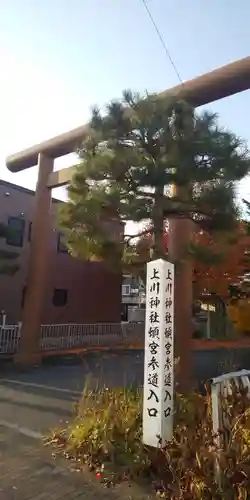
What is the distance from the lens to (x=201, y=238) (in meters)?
7.79

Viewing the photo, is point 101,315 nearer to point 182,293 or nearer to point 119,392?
point 182,293

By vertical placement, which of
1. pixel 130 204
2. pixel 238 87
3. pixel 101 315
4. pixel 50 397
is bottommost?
pixel 50 397

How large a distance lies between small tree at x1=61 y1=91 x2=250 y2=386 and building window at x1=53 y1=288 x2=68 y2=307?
999 cm

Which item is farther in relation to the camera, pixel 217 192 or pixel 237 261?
pixel 237 261

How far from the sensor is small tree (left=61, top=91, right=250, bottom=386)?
16.5 feet

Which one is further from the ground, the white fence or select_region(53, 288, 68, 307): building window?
select_region(53, 288, 68, 307): building window

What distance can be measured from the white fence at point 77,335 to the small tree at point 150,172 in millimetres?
7299

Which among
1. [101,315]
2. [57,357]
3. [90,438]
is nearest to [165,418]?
[90,438]

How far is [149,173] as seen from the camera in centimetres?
496

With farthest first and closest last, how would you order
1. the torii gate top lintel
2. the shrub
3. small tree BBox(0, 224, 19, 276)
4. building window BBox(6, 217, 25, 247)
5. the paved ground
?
building window BBox(6, 217, 25, 247)
small tree BBox(0, 224, 19, 276)
the torii gate top lintel
the paved ground
the shrub

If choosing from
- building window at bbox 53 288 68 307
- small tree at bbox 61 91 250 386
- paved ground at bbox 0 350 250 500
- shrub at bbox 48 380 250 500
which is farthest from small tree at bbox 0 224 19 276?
shrub at bbox 48 380 250 500

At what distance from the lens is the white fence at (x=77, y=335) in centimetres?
1180

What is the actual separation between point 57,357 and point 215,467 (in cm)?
905

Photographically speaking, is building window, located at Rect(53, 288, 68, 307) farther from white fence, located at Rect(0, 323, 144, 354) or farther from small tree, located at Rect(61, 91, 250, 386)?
small tree, located at Rect(61, 91, 250, 386)
